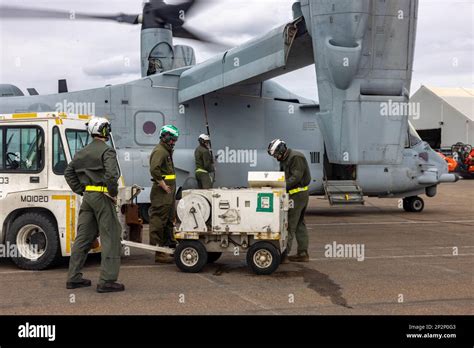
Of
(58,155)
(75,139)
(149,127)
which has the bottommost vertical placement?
(58,155)

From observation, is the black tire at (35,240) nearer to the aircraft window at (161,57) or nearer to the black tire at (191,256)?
the black tire at (191,256)

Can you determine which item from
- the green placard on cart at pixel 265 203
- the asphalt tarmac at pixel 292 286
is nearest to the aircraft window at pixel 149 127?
the asphalt tarmac at pixel 292 286

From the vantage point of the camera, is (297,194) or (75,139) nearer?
(75,139)

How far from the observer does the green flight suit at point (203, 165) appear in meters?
12.2

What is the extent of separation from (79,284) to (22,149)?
2377 millimetres

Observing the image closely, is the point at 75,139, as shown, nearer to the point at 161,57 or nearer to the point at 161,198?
the point at 161,198

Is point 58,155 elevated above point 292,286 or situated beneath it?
elevated above

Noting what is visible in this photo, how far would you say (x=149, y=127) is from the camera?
1353 cm

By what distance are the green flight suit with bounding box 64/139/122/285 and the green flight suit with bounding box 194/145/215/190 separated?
5882 millimetres

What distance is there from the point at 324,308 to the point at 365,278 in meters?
1.59

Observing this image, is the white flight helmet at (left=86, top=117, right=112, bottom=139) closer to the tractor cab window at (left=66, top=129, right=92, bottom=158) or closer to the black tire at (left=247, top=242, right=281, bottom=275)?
the tractor cab window at (left=66, top=129, right=92, bottom=158)

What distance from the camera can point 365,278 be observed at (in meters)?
6.89

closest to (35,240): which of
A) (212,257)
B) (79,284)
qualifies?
(79,284)

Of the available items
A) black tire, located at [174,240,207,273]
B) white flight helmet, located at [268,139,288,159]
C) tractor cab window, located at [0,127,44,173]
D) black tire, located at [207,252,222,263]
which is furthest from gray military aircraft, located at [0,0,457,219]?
tractor cab window, located at [0,127,44,173]
